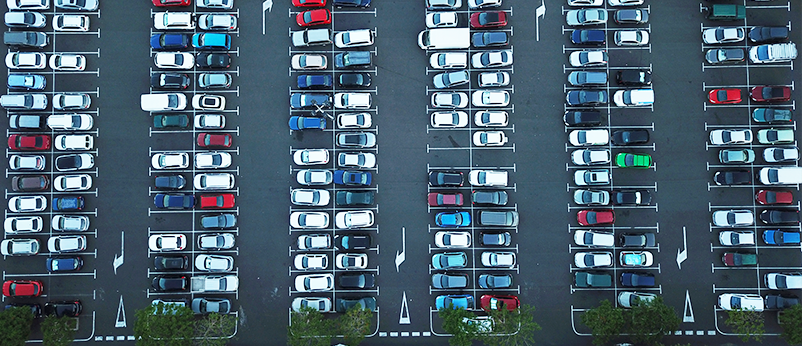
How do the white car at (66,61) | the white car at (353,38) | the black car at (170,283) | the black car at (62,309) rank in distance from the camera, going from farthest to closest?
1. the white car at (66,61)
2. the white car at (353,38)
3. the black car at (62,309)
4. the black car at (170,283)

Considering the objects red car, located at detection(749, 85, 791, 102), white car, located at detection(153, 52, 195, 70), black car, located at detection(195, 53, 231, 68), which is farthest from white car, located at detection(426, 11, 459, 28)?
red car, located at detection(749, 85, 791, 102)

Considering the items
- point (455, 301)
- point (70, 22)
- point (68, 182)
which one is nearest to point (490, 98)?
point (455, 301)

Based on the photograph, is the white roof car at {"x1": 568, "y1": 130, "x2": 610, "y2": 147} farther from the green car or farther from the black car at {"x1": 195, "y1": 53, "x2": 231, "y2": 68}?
the black car at {"x1": 195, "y1": 53, "x2": 231, "y2": 68}

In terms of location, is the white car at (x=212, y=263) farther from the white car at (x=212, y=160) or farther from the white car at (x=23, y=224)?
the white car at (x=23, y=224)

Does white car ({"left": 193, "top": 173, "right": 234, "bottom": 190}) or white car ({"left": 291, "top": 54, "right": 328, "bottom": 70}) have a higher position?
white car ({"left": 291, "top": 54, "right": 328, "bottom": 70})

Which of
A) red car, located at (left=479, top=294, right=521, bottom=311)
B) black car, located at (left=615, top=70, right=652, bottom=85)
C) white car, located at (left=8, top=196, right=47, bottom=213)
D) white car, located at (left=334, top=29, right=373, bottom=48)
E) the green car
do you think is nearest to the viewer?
red car, located at (left=479, top=294, right=521, bottom=311)

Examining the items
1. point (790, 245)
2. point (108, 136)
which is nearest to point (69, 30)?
point (108, 136)

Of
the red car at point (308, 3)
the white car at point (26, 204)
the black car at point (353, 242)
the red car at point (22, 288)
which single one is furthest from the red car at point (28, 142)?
the black car at point (353, 242)
